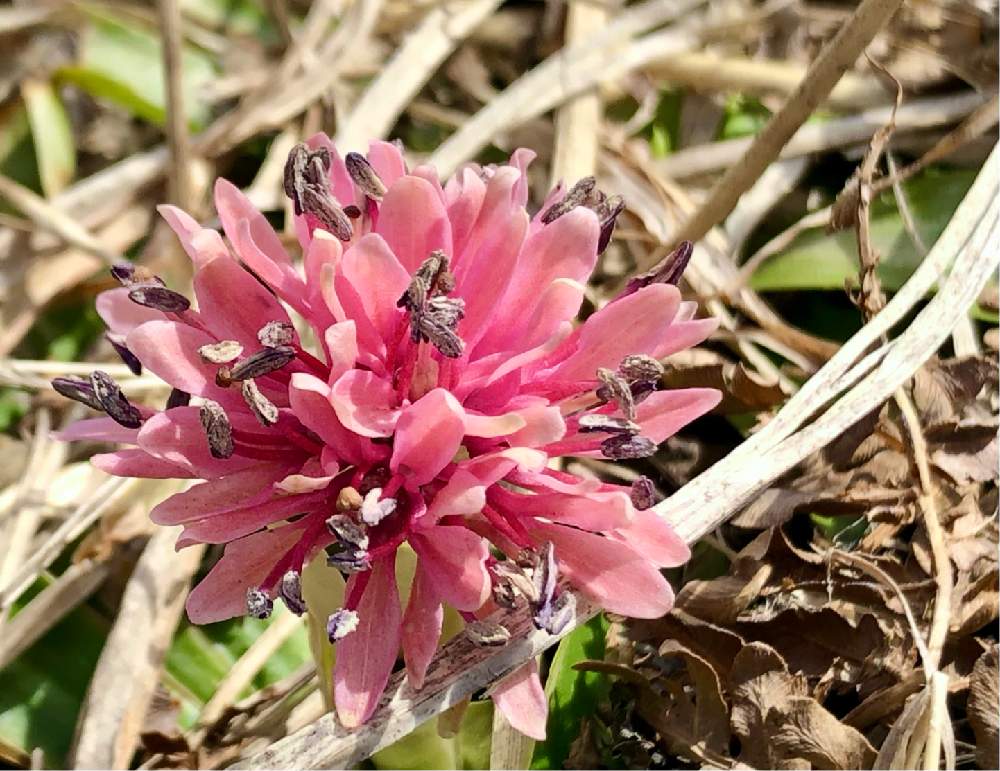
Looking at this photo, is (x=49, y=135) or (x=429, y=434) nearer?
(x=429, y=434)

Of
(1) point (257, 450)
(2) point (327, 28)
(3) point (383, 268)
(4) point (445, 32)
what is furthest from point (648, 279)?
(2) point (327, 28)

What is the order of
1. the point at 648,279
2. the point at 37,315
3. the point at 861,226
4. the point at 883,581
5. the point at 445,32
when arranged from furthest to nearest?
the point at 445,32
the point at 37,315
the point at 861,226
the point at 883,581
the point at 648,279

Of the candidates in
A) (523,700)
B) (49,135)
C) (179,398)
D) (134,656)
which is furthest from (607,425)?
(49,135)

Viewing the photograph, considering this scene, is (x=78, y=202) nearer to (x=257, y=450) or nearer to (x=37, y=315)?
(x=37, y=315)

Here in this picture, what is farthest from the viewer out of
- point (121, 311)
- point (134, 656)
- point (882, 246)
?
point (882, 246)

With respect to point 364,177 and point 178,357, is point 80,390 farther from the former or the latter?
point 364,177

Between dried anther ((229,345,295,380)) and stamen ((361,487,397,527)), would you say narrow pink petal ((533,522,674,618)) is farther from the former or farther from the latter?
dried anther ((229,345,295,380))
